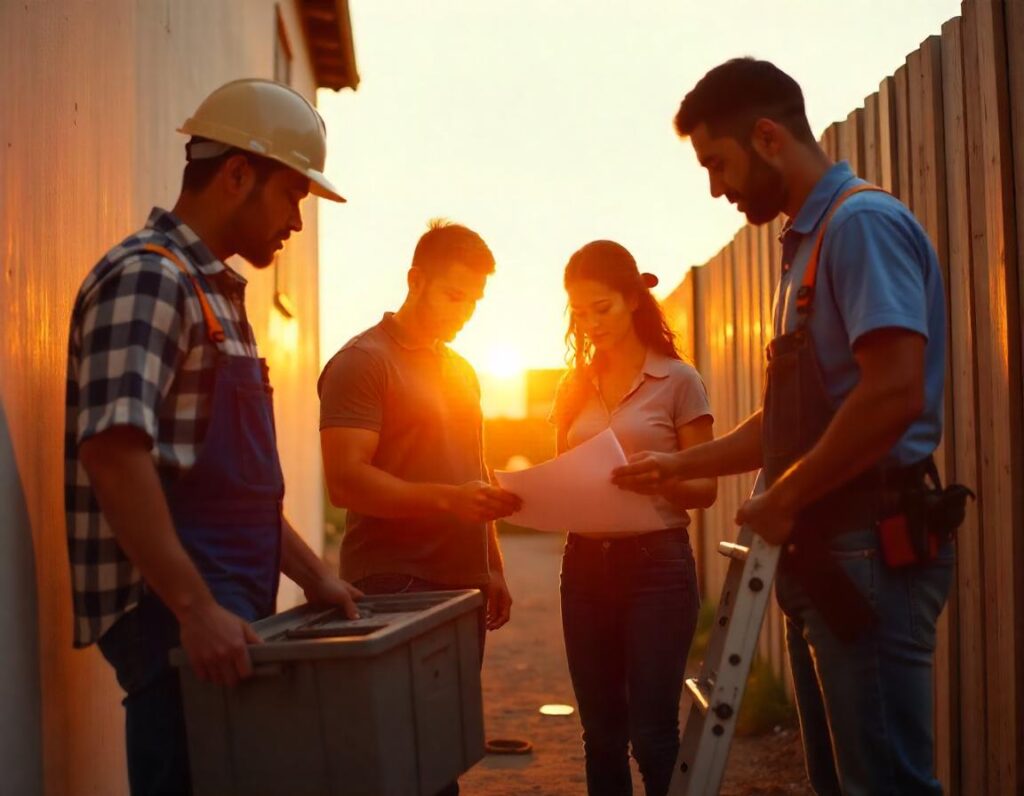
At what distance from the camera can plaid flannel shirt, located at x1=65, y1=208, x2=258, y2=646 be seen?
204 centimetres

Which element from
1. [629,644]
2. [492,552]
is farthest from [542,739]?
[629,644]

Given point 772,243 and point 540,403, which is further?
point 540,403

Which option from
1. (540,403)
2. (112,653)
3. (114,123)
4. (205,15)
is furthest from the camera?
(540,403)

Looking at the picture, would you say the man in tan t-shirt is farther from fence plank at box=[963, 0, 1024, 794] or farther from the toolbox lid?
fence plank at box=[963, 0, 1024, 794]

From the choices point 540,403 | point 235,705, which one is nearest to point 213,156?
point 235,705

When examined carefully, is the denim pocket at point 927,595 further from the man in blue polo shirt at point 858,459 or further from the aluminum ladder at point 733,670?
the aluminum ladder at point 733,670

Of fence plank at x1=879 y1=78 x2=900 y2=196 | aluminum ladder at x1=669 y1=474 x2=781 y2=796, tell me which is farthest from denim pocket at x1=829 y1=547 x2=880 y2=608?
fence plank at x1=879 y1=78 x2=900 y2=196

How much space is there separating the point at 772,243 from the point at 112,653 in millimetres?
4471

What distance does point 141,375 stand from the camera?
2.04m

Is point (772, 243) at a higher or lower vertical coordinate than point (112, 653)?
higher

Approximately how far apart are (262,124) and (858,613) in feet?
5.35

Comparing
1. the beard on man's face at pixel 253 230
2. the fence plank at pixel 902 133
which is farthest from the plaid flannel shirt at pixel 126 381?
the fence plank at pixel 902 133

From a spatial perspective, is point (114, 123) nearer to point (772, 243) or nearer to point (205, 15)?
point (205, 15)

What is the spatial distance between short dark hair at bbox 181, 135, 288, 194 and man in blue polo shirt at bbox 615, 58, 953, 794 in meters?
1.11
